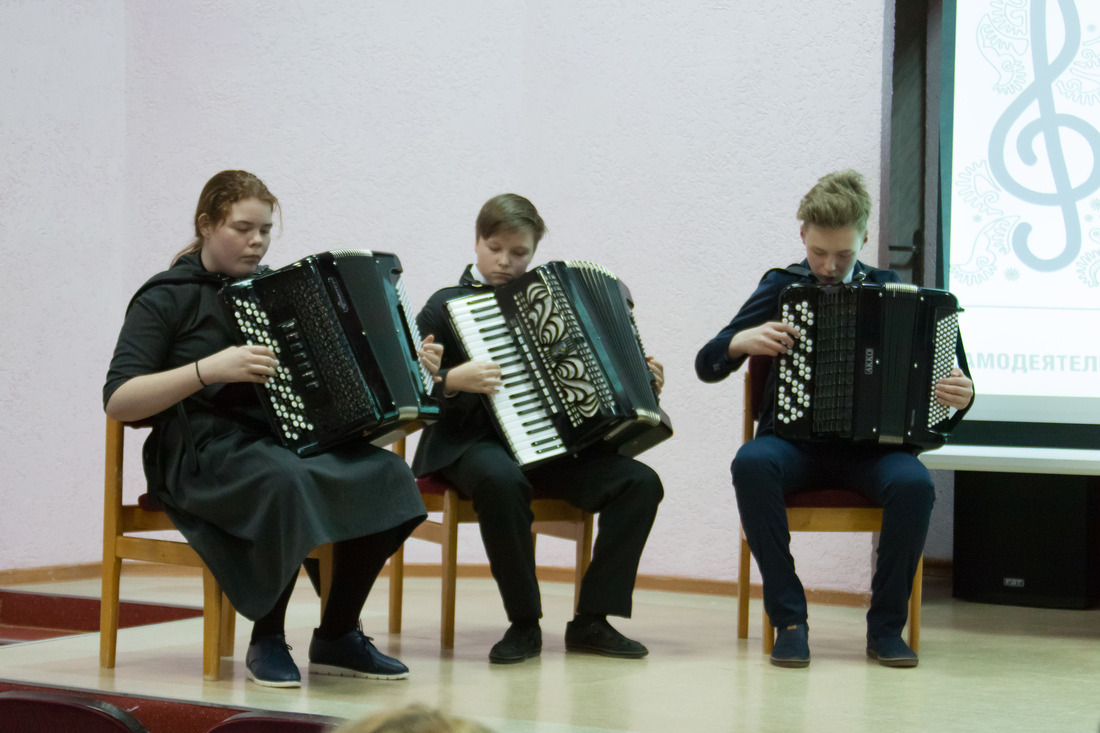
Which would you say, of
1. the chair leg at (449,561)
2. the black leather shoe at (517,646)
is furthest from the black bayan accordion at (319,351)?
the black leather shoe at (517,646)

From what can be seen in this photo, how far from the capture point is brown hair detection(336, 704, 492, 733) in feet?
2.19

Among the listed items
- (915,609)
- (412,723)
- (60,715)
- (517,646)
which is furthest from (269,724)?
Result: (915,609)

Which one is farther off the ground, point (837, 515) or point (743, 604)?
point (837, 515)

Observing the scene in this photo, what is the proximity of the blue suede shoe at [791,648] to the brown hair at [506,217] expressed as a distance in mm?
1025

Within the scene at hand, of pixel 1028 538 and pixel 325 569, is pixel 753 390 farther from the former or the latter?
pixel 1028 538

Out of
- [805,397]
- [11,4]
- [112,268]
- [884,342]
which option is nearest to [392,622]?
[805,397]

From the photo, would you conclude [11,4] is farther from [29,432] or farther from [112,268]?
[29,432]

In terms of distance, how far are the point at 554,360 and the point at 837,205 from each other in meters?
0.71

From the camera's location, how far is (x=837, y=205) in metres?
2.57

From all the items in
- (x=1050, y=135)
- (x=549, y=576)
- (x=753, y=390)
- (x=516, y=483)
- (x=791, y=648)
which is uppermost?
(x=1050, y=135)

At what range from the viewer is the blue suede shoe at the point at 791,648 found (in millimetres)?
2447

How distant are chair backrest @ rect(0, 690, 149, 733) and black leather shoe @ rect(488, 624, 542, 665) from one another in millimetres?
1021

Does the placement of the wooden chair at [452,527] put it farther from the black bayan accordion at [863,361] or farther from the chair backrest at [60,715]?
the chair backrest at [60,715]

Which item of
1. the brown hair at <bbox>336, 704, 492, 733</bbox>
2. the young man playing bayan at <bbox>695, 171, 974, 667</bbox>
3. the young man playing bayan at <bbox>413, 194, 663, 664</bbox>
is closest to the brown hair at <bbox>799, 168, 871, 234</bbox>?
the young man playing bayan at <bbox>695, 171, 974, 667</bbox>
